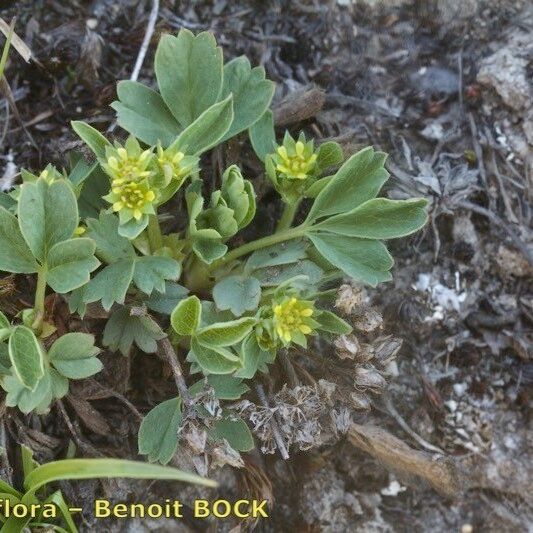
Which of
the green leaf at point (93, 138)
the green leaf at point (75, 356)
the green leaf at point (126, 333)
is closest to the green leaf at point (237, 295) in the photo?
the green leaf at point (126, 333)

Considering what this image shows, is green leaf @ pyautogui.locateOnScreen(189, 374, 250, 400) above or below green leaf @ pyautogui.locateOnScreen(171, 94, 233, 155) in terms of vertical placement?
below

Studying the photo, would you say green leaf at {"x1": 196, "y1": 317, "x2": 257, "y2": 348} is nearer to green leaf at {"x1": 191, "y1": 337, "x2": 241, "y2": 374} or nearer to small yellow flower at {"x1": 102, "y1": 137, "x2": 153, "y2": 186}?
green leaf at {"x1": 191, "y1": 337, "x2": 241, "y2": 374}

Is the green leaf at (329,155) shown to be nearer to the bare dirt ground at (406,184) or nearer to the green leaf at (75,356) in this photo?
the bare dirt ground at (406,184)

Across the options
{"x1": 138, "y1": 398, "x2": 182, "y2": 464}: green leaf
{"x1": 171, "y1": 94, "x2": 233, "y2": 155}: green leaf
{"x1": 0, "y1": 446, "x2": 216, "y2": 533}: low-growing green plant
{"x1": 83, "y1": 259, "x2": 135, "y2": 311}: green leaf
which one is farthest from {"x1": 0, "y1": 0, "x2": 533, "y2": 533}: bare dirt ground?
{"x1": 171, "y1": 94, "x2": 233, "y2": 155}: green leaf

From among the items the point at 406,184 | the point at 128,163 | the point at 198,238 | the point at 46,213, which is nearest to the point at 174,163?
the point at 128,163

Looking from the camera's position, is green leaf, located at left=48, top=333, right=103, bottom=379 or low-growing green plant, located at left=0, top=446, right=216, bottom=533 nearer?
low-growing green plant, located at left=0, top=446, right=216, bottom=533

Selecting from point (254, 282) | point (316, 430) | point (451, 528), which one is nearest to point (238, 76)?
point (254, 282)
